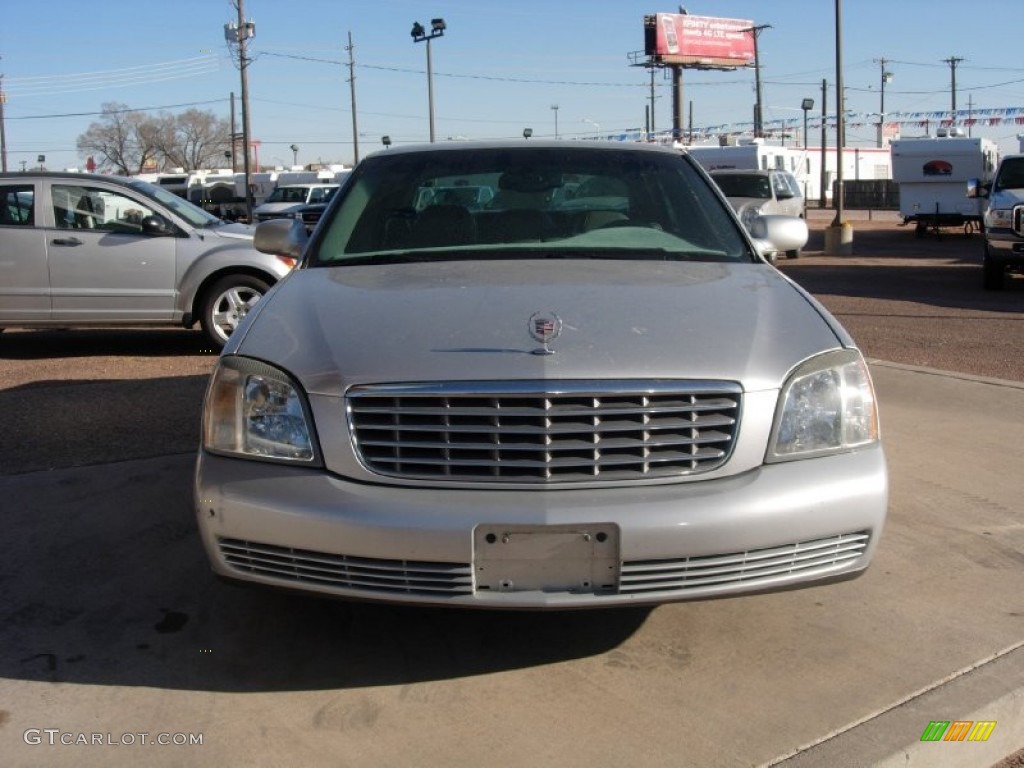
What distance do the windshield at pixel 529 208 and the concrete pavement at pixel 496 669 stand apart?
1386 millimetres

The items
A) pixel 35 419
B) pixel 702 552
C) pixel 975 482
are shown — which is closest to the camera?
pixel 702 552

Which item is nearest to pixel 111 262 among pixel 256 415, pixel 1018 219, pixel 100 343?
pixel 100 343

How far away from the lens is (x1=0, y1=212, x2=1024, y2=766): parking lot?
2.97 metres

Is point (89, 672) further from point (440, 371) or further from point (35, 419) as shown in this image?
point (35, 419)

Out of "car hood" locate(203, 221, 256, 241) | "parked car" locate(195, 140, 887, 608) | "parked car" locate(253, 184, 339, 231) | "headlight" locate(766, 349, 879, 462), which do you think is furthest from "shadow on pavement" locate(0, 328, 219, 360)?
"parked car" locate(253, 184, 339, 231)

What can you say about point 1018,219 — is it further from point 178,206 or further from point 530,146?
point 530,146

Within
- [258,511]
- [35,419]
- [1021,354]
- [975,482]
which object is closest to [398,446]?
[258,511]

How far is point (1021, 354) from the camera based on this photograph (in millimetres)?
9055

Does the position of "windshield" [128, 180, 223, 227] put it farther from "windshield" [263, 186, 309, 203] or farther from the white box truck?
"windshield" [263, 186, 309, 203]

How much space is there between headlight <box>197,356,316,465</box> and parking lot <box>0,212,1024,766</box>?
76 centimetres

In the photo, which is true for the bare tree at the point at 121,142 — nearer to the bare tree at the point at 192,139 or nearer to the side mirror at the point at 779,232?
the bare tree at the point at 192,139

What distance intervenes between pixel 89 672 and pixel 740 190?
19.7 metres

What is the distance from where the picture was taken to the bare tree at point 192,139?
94.6 metres

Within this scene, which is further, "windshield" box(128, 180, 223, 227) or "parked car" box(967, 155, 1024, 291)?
"parked car" box(967, 155, 1024, 291)
